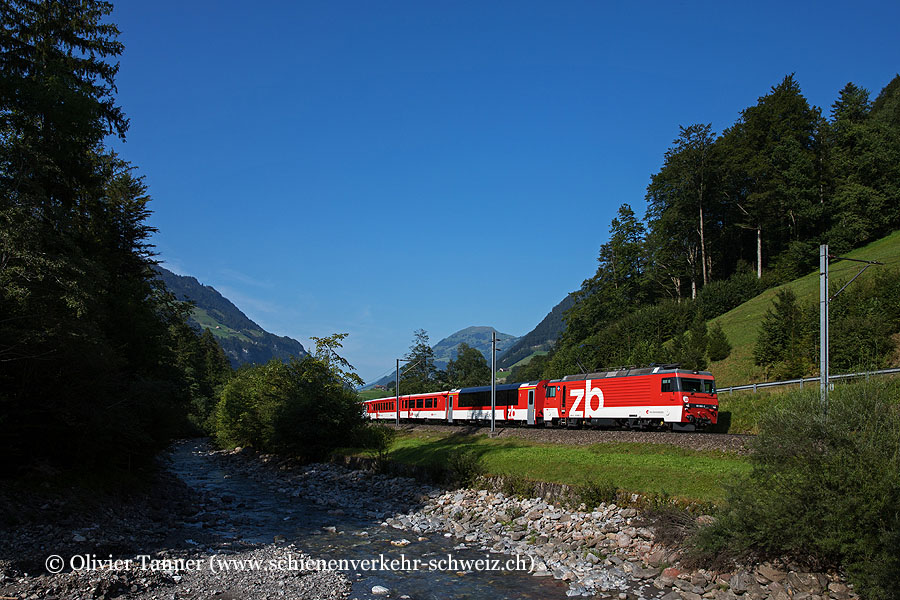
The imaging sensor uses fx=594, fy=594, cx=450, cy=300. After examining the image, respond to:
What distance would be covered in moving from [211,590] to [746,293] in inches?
2177

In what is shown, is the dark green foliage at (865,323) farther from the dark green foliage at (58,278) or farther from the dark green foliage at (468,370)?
the dark green foliage at (468,370)

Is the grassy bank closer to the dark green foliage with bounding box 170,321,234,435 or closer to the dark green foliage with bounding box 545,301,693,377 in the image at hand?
the dark green foliage with bounding box 545,301,693,377

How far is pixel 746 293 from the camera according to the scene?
56.1m

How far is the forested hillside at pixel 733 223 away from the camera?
53.7 m

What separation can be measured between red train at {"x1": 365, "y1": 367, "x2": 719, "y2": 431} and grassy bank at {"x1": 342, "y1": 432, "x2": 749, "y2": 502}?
5884mm

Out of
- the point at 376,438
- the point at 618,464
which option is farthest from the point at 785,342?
the point at 376,438

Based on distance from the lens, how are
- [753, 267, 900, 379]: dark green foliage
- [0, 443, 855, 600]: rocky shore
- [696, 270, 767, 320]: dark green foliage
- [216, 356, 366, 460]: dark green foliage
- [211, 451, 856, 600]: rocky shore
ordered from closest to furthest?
[211, 451, 856, 600]: rocky shore < [0, 443, 855, 600]: rocky shore < [753, 267, 900, 379]: dark green foliage < [216, 356, 366, 460]: dark green foliage < [696, 270, 767, 320]: dark green foliage

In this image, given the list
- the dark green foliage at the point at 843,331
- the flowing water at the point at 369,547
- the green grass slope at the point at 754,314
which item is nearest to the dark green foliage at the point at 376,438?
the flowing water at the point at 369,547

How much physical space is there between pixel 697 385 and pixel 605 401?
6018 mm

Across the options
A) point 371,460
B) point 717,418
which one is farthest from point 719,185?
point 371,460

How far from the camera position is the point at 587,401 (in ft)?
113

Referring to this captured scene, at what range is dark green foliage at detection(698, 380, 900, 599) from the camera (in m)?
10.2

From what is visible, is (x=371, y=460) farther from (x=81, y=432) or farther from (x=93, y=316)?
(x=93, y=316)

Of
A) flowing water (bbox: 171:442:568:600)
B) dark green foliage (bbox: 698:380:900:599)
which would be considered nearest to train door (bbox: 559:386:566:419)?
flowing water (bbox: 171:442:568:600)
